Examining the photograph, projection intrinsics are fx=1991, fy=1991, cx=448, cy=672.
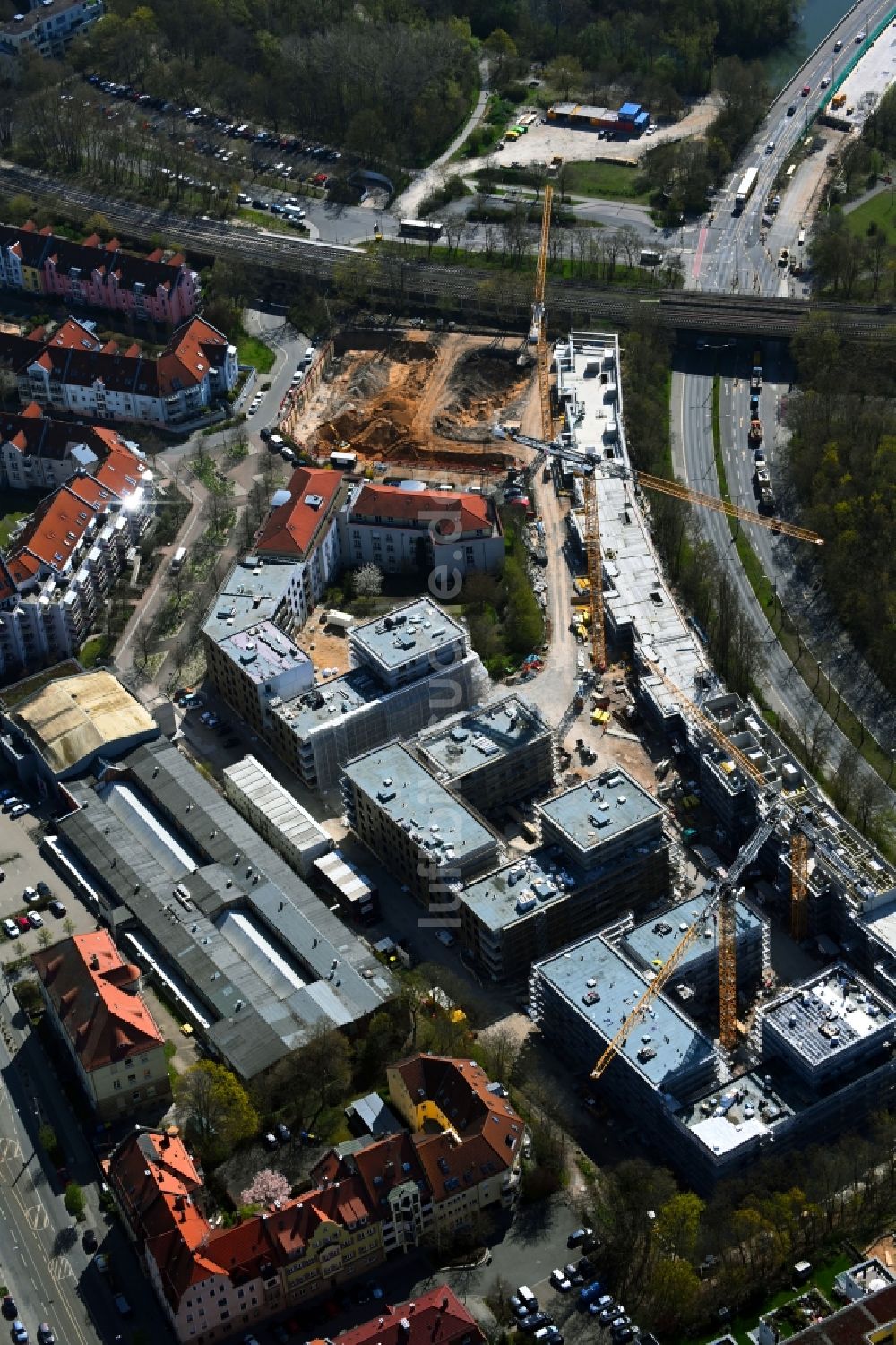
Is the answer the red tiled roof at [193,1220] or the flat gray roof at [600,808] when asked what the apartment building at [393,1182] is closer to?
the red tiled roof at [193,1220]

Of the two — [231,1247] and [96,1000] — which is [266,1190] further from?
[96,1000]

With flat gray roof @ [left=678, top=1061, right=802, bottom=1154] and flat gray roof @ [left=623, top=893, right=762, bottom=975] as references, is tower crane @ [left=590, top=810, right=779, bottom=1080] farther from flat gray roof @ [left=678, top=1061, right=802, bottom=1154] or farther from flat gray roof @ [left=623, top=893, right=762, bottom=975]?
flat gray roof @ [left=678, top=1061, right=802, bottom=1154]

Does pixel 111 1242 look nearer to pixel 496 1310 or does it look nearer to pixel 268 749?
pixel 496 1310

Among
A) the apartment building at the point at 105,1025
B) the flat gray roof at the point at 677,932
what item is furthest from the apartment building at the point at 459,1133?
the apartment building at the point at 105,1025

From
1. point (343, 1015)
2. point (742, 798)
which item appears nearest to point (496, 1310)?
point (343, 1015)

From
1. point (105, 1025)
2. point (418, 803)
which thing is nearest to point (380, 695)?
point (418, 803)
